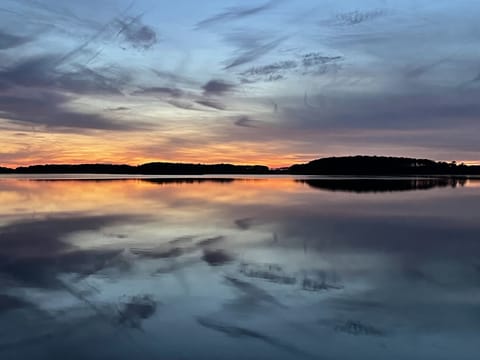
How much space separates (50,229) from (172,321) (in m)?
8.39

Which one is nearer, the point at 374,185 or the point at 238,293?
the point at 238,293

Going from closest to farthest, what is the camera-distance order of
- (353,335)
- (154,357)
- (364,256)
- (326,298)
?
(154,357) → (353,335) → (326,298) → (364,256)

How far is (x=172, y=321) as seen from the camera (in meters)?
4.76

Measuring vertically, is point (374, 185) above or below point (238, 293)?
above

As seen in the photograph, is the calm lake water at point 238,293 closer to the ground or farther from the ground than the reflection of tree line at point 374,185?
closer to the ground

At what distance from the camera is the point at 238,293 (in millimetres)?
5805

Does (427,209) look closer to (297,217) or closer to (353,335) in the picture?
(297,217)

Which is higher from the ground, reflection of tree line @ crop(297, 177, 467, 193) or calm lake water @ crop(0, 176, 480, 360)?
reflection of tree line @ crop(297, 177, 467, 193)

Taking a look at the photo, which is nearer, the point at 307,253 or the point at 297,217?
the point at 307,253

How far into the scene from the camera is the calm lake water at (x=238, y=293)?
4203 millimetres

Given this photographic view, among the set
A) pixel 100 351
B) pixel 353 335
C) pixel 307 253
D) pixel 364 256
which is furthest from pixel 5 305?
pixel 364 256

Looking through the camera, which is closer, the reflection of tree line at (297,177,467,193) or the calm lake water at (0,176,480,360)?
the calm lake water at (0,176,480,360)

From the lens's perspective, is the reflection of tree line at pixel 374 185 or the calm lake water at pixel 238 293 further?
the reflection of tree line at pixel 374 185

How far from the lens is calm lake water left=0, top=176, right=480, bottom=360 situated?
13.8 feet
